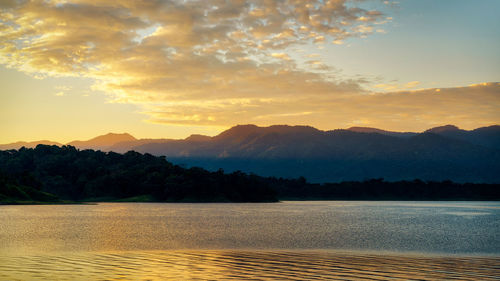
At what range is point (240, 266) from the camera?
129ft

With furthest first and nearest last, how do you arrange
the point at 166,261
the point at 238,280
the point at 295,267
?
1. the point at 166,261
2. the point at 295,267
3. the point at 238,280

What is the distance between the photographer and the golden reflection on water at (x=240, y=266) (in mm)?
33875

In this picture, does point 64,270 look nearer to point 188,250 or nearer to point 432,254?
point 188,250

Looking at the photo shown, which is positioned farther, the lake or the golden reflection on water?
the lake

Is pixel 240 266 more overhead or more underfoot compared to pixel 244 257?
more overhead

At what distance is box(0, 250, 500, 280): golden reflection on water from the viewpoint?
33875 mm

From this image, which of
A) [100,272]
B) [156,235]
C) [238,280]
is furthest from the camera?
[156,235]

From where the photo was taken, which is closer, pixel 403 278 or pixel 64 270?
pixel 403 278

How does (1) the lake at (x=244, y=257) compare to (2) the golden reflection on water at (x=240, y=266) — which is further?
(1) the lake at (x=244, y=257)

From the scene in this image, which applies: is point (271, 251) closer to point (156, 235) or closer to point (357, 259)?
point (357, 259)

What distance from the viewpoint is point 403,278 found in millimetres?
33594

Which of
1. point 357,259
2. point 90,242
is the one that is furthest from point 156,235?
point 357,259

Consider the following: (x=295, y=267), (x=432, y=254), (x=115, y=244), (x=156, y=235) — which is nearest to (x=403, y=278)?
(x=295, y=267)

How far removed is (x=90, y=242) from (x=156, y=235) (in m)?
12.8
